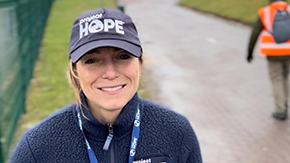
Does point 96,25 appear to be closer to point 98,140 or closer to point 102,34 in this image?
point 102,34

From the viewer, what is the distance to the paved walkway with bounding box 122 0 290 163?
531 centimetres

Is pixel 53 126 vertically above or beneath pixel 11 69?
above

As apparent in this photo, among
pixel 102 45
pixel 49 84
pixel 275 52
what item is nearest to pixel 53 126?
pixel 102 45

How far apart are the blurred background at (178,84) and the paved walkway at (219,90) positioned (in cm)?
1

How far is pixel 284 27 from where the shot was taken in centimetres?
595

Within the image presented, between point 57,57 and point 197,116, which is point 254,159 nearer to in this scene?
point 197,116

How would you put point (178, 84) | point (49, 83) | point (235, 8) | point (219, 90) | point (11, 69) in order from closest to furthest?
point (11, 69) → point (219, 90) → point (178, 84) → point (49, 83) → point (235, 8)

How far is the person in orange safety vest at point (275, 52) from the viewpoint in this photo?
6.00m

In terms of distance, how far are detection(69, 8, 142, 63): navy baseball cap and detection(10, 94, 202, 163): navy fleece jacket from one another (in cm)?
28

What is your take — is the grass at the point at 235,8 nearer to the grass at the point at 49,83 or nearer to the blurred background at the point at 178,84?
the blurred background at the point at 178,84

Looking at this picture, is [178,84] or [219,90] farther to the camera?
[178,84]

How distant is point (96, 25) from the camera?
1.73 m

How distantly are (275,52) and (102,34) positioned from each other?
476 centimetres

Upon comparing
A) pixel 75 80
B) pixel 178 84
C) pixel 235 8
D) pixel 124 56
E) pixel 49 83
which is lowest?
pixel 235 8
